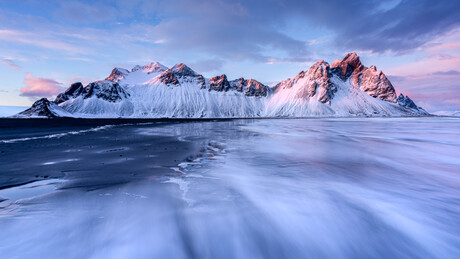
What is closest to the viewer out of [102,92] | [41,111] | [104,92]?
[41,111]

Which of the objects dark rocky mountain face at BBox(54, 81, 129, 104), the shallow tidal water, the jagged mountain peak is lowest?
the shallow tidal water

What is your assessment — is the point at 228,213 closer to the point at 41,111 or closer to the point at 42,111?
the point at 42,111

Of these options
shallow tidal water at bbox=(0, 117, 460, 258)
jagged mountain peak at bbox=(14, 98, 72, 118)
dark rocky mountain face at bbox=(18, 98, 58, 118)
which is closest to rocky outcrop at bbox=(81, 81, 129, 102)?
jagged mountain peak at bbox=(14, 98, 72, 118)

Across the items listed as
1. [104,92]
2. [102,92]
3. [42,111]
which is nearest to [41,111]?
[42,111]

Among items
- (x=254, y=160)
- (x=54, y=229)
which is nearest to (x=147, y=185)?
(x=54, y=229)

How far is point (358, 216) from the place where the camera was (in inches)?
167

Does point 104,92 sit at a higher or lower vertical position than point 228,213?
higher

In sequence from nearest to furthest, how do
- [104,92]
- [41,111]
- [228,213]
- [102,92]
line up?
1. [228,213]
2. [41,111]
3. [102,92]
4. [104,92]

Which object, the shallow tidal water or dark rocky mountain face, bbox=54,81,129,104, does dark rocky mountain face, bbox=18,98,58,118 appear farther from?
the shallow tidal water

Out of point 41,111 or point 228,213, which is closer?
point 228,213

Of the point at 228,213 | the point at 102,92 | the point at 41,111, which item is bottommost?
the point at 228,213

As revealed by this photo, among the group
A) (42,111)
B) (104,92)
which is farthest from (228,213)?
(104,92)

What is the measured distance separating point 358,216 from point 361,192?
1.56 meters

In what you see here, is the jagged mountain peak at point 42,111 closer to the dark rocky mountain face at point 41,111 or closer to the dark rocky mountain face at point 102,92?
the dark rocky mountain face at point 41,111
